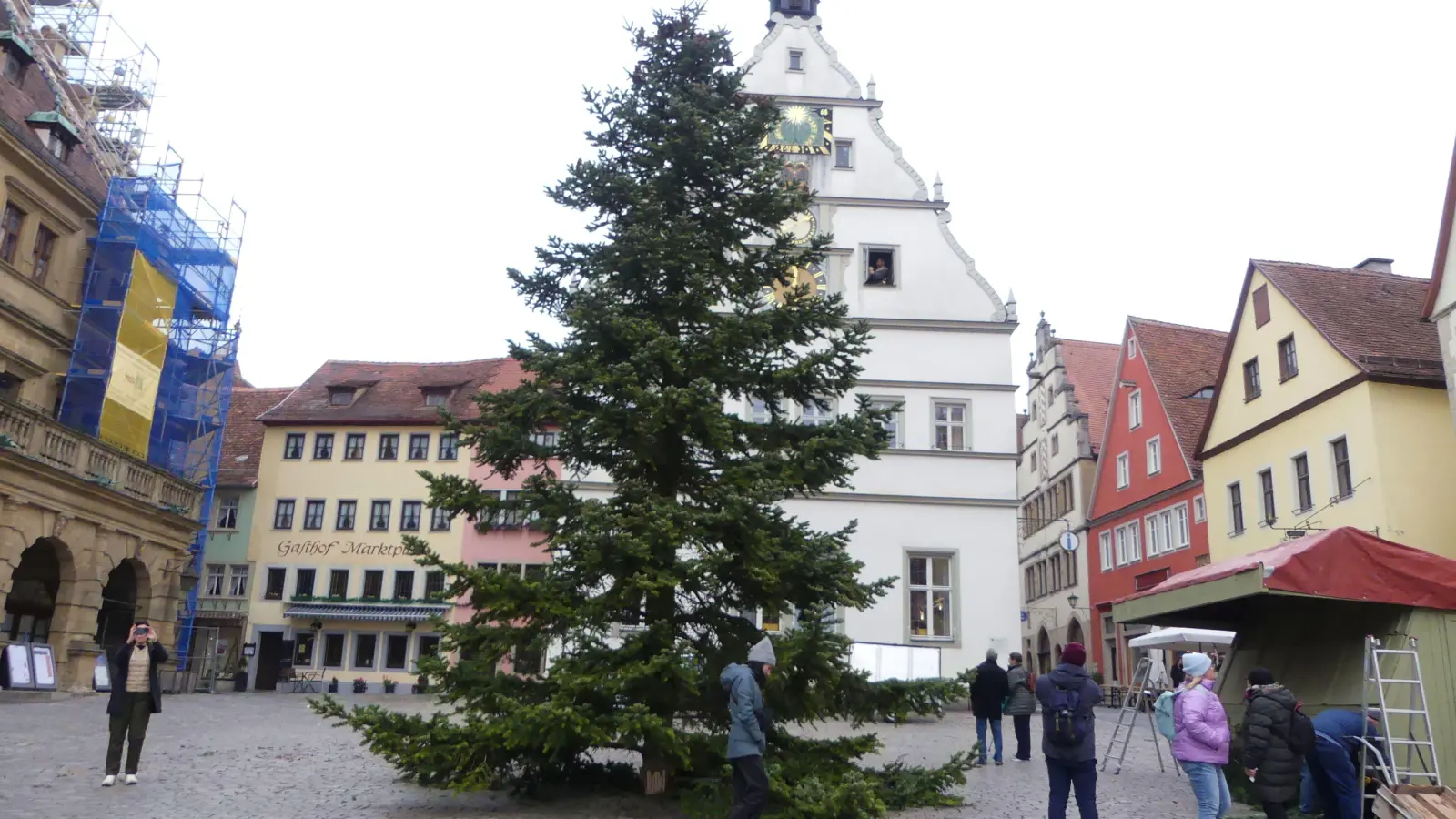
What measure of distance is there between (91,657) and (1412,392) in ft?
94.8

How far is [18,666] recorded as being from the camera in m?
23.7

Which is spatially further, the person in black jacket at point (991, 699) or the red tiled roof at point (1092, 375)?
the red tiled roof at point (1092, 375)

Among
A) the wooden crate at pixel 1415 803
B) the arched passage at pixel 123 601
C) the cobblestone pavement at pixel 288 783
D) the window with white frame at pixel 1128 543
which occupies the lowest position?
the cobblestone pavement at pixel 288 783

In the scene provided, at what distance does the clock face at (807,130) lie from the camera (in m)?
28.9

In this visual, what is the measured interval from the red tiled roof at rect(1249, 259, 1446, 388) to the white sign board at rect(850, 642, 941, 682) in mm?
10597

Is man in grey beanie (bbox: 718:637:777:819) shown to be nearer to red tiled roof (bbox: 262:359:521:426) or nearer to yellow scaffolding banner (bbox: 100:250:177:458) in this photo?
yellow scaffolding banner (bbox: 100:250:177:458)

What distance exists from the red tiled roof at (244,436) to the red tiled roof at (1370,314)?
118 ft

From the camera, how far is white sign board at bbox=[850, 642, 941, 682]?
24.0 metres

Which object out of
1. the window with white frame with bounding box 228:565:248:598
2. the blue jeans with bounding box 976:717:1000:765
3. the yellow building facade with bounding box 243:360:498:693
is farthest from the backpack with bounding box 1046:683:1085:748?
the window with white frame with bounding box 228:565:248:598

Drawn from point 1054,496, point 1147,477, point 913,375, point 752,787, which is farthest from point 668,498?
point 1054,496

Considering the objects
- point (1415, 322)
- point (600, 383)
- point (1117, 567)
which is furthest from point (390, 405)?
point (600, 383)

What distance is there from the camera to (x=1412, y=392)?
955 inches

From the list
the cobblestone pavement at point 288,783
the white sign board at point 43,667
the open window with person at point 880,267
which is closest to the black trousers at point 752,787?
the cobblestone pavement at point 288,783

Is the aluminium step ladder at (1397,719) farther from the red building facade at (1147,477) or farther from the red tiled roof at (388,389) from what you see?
the red tiled roof at (388,389)
